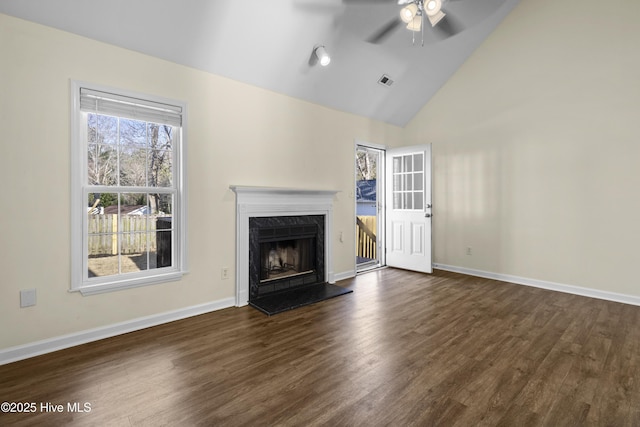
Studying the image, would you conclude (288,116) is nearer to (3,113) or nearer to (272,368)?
(3,113)

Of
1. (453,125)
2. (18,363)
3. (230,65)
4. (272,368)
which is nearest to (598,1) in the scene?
(453,125)

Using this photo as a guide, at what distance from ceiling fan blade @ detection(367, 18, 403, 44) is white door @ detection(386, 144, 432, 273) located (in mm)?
1816

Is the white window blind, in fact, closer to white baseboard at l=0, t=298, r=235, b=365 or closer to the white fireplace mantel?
the white fireplace mantel

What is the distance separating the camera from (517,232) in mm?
4547

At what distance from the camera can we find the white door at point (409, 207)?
4988 mm

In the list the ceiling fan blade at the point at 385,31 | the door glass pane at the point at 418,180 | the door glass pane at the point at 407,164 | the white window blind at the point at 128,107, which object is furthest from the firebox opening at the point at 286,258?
the ceiling fan blade at the point at 385,31

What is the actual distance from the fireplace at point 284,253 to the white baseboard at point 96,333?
59 cm

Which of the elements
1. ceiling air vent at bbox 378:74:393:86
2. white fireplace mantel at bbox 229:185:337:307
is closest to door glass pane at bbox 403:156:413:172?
ceiling air vent at bbox 378:74:393:86

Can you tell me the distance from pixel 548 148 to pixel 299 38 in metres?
3.61

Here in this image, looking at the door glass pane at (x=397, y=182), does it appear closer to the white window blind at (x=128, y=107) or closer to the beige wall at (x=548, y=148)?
the beige wall at (x=548, y=148)

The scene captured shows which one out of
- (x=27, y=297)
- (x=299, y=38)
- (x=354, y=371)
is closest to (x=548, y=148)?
(x=299, y=38)

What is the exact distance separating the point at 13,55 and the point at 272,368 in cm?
304

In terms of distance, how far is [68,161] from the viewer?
255 cm

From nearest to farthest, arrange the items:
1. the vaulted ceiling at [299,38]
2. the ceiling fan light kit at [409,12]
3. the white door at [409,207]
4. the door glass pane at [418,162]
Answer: the vaulted ceiling at [299,38]
the ceiling fan light kit at [409,12]
the white door at [409,207]
the door glass pane at [418,162]
